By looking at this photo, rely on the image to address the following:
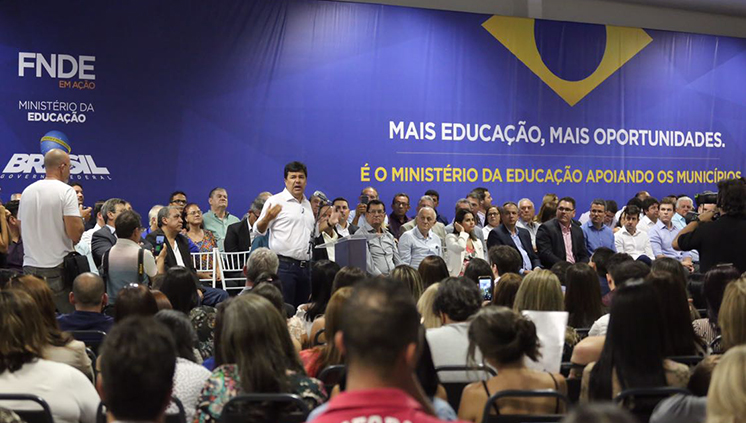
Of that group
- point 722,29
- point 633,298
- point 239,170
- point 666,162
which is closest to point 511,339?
point 633,298

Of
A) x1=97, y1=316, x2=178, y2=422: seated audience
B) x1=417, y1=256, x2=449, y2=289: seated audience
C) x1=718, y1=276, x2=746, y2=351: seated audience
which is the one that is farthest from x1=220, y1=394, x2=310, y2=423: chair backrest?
x1=417, y1=256, x2=449, y2=289: seated audience

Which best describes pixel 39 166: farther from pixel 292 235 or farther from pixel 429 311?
pixel 429 311

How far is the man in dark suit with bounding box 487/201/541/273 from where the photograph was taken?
8.97 m

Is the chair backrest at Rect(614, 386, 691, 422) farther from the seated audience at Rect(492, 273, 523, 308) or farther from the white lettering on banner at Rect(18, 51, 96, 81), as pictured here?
the white lettering on banner at Rect(18, 51, 96, 81)

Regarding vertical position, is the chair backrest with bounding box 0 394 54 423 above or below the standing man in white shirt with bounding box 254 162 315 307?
below

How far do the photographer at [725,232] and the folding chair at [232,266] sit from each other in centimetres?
406

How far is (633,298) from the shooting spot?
298cm

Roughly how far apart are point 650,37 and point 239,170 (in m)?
7.20

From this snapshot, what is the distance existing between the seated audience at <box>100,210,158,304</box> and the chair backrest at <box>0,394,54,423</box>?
3339 mm

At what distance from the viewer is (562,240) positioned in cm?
878

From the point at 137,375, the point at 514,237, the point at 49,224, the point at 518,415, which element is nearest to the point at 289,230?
the point at 49,224

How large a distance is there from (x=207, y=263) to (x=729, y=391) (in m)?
6.45

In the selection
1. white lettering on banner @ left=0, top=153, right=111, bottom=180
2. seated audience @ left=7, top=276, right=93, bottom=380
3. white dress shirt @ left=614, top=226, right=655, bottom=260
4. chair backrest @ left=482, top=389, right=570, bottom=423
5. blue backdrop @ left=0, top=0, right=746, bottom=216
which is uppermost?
blue backdrop @ left=0, top=0, right=746, bottom=216

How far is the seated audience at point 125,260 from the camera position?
6.00m
